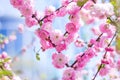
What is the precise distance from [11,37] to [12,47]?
28cm

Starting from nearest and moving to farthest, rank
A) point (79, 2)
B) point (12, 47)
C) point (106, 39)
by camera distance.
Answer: point (79, 2) < point (106, 39) < point (12, 47)

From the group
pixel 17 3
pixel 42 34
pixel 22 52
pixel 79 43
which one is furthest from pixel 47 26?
pixel 22 52

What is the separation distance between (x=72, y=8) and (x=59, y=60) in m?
0.24

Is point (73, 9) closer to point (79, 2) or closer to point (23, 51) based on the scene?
point (79, 2)

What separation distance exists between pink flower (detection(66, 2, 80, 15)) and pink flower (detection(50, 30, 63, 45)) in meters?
0.10

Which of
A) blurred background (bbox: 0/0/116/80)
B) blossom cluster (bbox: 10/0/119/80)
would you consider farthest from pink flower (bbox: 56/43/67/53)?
blurred background (bbox: 0/0/116/80)

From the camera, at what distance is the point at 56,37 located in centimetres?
155

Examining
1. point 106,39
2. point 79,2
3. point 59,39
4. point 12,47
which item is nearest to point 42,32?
point 59,39

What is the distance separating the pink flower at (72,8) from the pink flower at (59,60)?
0.64 ft

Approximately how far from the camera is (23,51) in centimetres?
365

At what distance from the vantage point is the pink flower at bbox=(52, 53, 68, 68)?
162 centimetres

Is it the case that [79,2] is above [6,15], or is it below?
below

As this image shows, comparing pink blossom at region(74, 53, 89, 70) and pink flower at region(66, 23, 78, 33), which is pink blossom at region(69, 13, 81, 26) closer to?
pink flower at region(66, 23, 78, 33)

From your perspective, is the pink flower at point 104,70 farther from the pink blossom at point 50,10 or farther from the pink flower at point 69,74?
the pink blossom at point 50,10
